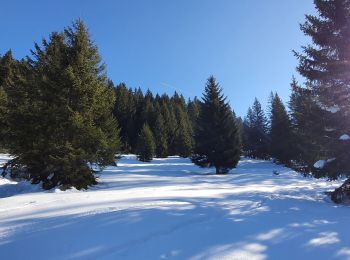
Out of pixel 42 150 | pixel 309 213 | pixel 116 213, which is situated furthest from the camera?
pixel 42 150

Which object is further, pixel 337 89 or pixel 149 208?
pixel 337 89

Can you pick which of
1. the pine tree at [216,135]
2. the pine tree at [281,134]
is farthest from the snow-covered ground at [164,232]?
the pine tree at [281,134]

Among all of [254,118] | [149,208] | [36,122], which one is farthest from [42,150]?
[254,118]

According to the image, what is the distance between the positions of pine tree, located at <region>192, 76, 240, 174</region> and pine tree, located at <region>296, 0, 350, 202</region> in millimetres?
19009

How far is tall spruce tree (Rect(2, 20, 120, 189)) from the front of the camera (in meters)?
16.3

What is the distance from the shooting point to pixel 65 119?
54.8 feet

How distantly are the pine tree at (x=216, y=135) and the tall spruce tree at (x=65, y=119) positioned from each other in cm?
1656

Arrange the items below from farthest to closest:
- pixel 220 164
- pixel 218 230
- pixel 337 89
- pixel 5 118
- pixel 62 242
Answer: pixel 220 164, pixel 5 118, pixel 337 89, pixel 218 230, pixel 62 242

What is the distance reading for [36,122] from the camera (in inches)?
664

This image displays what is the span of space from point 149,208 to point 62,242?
267cm

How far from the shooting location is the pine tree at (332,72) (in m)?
13.2

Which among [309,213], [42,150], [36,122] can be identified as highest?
[36,122]

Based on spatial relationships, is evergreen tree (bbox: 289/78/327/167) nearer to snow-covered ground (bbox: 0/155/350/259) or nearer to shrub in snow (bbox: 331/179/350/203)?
shrub in snow (bbox: 331/179/350/203)

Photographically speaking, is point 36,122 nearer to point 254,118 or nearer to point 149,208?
point 149,208
